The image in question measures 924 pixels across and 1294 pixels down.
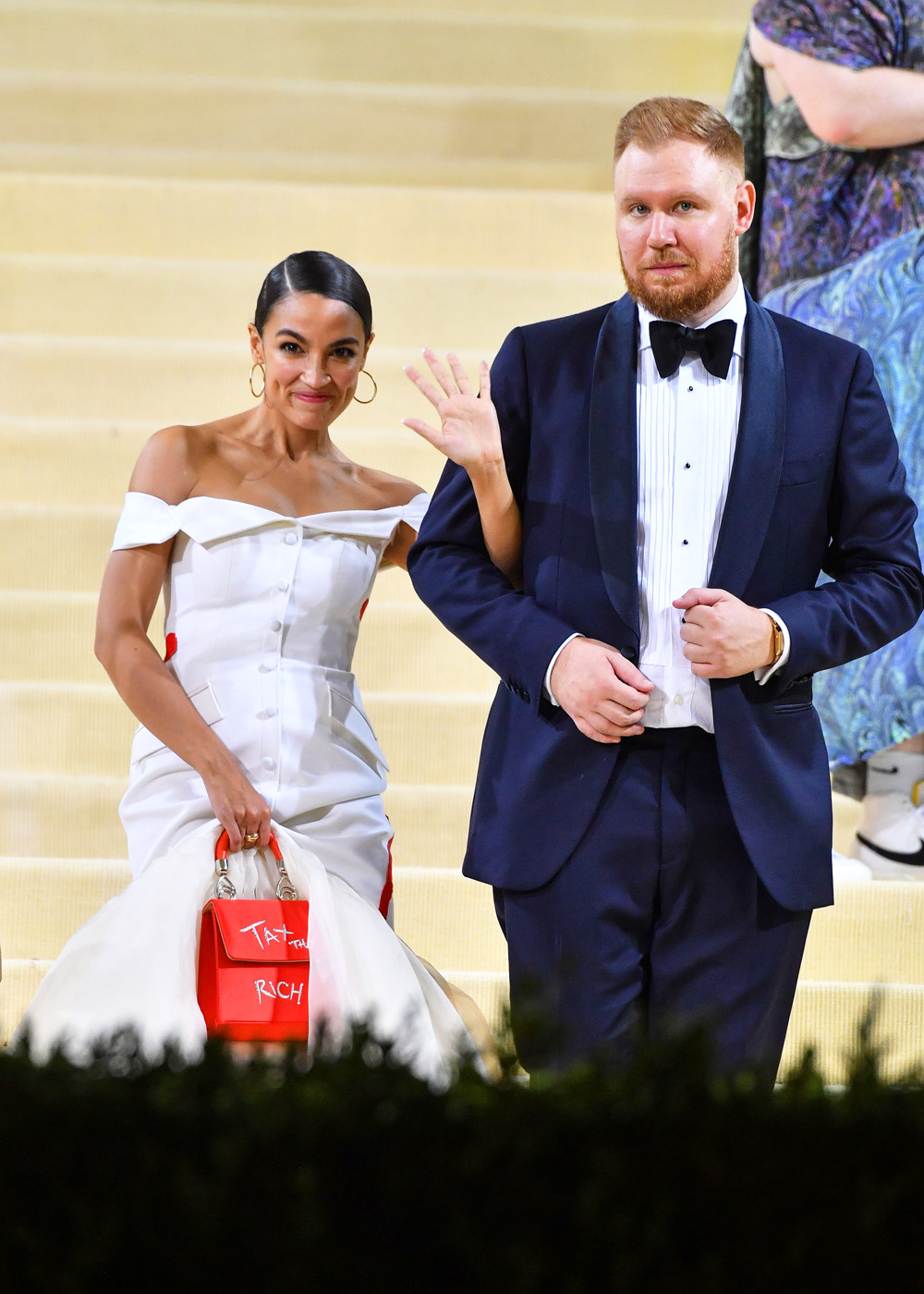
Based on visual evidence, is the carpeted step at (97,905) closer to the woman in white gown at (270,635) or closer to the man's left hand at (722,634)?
the woman in white gown at (270,635)

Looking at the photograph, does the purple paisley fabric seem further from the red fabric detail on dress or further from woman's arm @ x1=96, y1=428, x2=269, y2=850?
the red fabric detail on dress

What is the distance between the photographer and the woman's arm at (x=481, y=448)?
6.48 ft

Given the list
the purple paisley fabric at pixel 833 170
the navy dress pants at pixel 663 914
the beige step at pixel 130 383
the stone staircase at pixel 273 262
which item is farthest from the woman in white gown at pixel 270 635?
the beige step at pixel 130 383

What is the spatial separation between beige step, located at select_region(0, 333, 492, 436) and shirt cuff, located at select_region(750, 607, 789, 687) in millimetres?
2841

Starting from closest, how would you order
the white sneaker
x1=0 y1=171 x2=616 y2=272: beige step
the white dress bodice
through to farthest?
the white dress bodice → the white sneaker → x1=0 y1=171 x2=616 y2=272: beige step

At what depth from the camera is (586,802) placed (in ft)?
6.43

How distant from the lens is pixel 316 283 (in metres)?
2.51

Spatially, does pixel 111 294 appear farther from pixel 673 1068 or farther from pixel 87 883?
pixel 673 1068

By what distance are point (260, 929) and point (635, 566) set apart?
745 millimetres

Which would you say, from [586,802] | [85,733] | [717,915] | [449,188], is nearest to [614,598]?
[586,802]

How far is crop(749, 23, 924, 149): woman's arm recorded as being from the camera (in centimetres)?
356

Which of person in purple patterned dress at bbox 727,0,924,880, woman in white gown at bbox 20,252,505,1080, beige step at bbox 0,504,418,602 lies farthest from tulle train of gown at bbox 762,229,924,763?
beige step at bbox 0,504,418,602

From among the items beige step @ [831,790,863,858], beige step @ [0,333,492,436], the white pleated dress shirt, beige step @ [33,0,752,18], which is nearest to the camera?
the white pleated dress shirt

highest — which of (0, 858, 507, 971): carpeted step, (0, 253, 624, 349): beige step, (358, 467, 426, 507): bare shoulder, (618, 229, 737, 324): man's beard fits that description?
(0, 253, 624, 349): beige step
